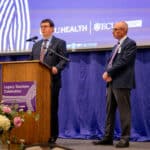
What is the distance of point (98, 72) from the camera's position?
18.0ft

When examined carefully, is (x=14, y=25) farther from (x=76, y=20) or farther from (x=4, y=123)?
(x=4, y=123)

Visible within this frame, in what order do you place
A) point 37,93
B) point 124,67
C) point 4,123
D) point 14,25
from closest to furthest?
point 4,123, point 37,93, point 124,67, point 14,25

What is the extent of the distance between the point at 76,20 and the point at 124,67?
4.61ft

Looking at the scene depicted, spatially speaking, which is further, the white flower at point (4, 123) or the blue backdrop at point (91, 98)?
the blue backdrop at point (91, 98)

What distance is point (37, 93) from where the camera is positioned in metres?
3.67

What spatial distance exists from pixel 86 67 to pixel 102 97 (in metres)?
0.45

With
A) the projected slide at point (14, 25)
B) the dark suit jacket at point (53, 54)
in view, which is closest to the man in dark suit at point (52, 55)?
the dark suit jacket at point (53, 54)

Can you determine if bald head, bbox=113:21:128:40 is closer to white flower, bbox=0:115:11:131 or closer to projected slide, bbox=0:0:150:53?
projected slide, bbox=0:0:150:53

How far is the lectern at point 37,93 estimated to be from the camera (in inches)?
143

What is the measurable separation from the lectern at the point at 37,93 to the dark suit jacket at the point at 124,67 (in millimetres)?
773

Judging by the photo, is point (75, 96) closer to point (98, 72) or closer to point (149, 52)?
Answer: point (98, 72)

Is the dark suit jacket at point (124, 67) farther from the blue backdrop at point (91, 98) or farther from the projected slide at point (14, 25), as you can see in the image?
the projected slide at point (14, 25)

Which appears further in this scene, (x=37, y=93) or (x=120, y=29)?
(x=120, y=29)

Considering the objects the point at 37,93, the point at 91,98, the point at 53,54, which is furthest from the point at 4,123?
the point at 91,98
